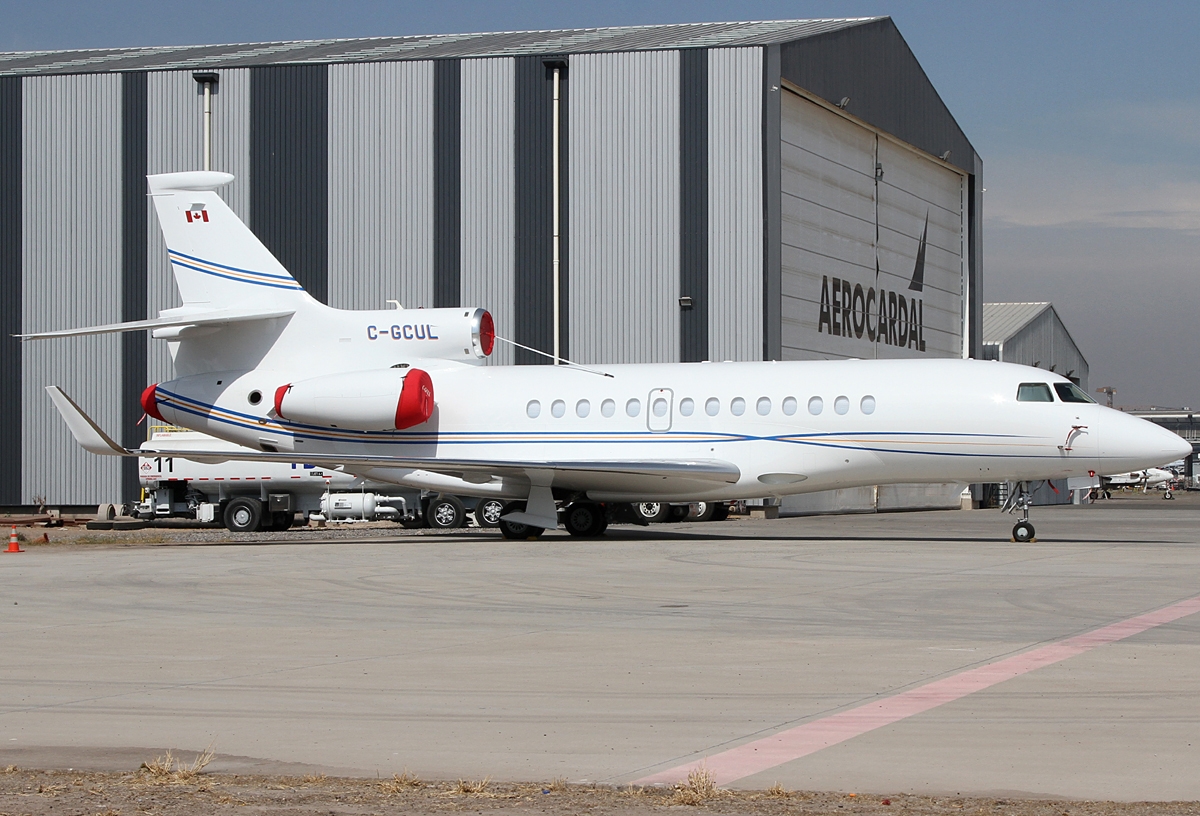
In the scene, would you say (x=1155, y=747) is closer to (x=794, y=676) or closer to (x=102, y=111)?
(x=794, y=676)

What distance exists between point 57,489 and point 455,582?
27.8 meters

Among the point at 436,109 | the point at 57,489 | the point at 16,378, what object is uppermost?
the point at 436,109

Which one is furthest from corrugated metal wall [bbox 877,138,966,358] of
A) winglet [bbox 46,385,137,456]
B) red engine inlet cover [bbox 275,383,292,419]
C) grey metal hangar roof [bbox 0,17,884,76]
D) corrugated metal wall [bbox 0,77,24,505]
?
winglet [bbox 46,385,137,456]

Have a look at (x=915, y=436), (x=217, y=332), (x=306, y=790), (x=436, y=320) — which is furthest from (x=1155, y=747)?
(x=217, y=332)

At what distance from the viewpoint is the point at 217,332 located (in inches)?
1078

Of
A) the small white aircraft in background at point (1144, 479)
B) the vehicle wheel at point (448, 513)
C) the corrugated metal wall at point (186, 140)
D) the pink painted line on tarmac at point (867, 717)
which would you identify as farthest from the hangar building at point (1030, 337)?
the pink painted line on tarmac at point (867, 717)

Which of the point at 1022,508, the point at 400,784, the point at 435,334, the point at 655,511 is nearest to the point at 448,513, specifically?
the point at 655,511

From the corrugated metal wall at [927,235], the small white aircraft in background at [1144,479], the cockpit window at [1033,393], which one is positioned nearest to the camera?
the cockpit window at [1033,393]

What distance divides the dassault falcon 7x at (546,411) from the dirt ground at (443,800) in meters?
17.5

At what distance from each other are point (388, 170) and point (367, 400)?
50.6 feet

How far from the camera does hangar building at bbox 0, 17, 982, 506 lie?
38.8 meters

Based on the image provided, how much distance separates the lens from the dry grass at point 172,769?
20.9 ft

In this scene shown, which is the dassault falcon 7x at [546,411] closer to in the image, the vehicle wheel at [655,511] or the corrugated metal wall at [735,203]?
the vehicle wheel at [655,511]

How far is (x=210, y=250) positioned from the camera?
2714cm
